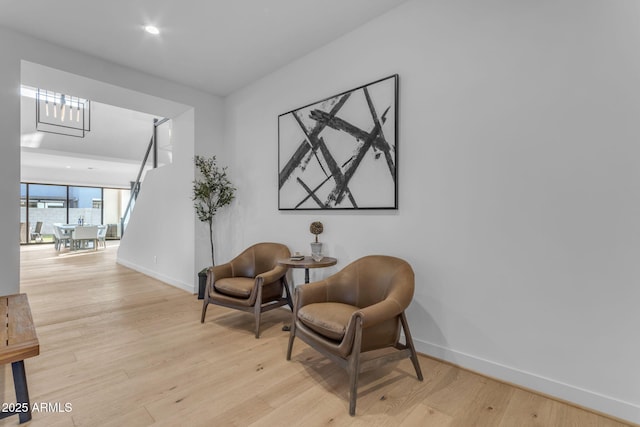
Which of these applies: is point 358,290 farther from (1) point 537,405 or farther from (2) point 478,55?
(2) point 478,55

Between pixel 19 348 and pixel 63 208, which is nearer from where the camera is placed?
pixel 19 348

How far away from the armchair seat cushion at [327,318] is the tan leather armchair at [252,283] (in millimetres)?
822

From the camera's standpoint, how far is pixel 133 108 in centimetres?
438

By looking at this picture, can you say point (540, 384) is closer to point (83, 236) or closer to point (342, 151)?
point (342, 151)

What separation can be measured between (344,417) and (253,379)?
748mm

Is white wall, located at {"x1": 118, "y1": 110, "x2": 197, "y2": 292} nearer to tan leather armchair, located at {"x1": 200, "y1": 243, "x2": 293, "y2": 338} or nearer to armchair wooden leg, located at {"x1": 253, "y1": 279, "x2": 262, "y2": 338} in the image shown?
tan leather armchair, located at {"x1": 200, "y1": 243, "x2": 293, "y2": 338}

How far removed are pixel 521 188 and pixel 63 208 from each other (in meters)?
14.6

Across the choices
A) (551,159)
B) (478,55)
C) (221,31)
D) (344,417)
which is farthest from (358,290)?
(221,31)

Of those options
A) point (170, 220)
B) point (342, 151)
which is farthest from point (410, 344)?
point (170, 220)

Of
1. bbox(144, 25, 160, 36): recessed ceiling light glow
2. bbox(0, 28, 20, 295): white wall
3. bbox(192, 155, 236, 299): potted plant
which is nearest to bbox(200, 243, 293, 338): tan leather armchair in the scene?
bbox(192, 155, 236, 299): potted plant

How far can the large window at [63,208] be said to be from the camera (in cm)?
1055

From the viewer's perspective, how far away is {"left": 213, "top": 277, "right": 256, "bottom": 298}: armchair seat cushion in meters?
3.01

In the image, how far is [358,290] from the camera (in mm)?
2512

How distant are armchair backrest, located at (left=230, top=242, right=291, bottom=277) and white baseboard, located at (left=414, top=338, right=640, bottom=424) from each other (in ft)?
5.92
